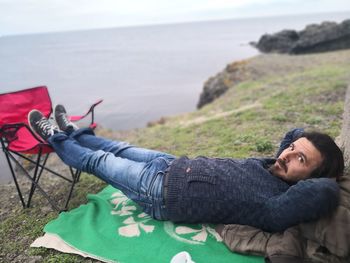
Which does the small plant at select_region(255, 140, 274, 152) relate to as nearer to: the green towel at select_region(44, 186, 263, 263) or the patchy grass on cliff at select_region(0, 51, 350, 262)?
the patchy grass on cliff at select_region(0, 51, 350, 262)

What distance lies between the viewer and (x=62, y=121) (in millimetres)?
4711

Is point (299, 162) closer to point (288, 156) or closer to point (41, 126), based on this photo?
point (288, 156)

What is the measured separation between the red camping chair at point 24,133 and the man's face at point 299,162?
2.50 meters

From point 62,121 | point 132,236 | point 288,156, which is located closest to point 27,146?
point 62,121

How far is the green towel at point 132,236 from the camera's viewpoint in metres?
3.12

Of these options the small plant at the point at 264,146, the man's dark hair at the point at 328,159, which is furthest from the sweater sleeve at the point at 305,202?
the small plant at the point at 264,146

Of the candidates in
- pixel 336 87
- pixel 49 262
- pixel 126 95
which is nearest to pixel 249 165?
pixel 49 262

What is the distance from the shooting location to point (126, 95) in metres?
24.7

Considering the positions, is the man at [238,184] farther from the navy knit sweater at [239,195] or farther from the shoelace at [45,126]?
the shoelace at [45,126]

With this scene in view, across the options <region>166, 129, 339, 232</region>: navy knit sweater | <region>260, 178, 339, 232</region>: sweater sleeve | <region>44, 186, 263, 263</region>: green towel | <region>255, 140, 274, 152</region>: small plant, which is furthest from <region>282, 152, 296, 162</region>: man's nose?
<region>255, 140, 274, 152</region>: small plant

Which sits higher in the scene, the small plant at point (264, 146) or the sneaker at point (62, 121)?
the sneaker at point (62, 121)

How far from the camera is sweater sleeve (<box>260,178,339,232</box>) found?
264 cm

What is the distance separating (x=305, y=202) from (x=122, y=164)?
189 centimetres

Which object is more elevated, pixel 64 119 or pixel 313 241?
pixel 64 119
